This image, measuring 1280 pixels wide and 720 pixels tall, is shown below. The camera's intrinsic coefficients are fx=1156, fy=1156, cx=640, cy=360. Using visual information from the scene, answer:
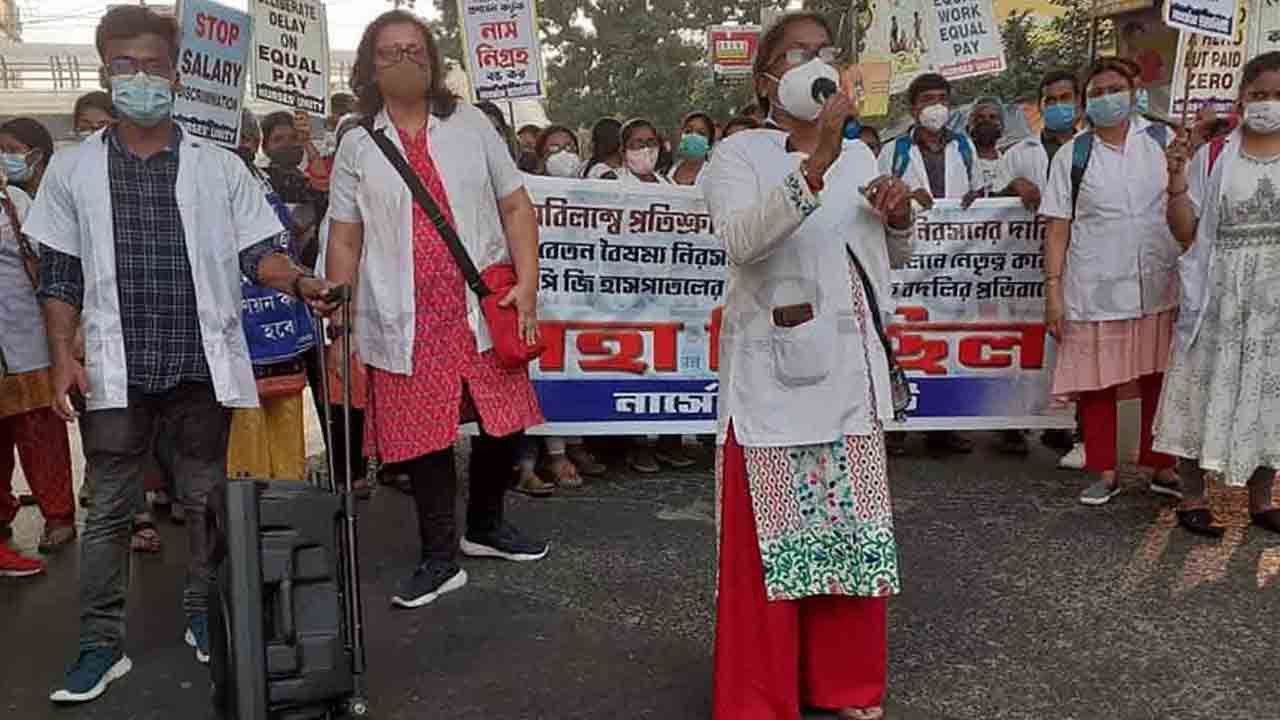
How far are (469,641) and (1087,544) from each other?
2.58 metres

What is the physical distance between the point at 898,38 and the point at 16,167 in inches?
279

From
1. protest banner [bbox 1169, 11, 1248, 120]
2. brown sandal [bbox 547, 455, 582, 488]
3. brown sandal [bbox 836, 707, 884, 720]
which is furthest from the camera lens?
brown sandal [bbox 547, 455, 582, 488]

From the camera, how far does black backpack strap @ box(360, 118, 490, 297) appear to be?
13.5 feet

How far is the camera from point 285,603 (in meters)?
2.84

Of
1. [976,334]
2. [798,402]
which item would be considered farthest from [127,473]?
[976,334]

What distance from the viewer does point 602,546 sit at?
4898mm

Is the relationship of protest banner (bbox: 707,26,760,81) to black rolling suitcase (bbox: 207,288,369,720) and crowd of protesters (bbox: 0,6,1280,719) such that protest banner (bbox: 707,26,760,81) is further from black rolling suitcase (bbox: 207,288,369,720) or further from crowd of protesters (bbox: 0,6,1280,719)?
black rolling suitcase (bbox: 207,288,369,720)

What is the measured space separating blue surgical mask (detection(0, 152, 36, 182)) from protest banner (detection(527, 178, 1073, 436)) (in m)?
2.31

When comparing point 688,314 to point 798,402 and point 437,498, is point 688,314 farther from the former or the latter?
point 798,402

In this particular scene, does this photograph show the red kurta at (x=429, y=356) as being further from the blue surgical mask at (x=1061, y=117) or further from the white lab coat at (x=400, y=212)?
the blue surgical mask at (x=1061, y=117)

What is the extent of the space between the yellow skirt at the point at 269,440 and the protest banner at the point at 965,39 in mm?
5269

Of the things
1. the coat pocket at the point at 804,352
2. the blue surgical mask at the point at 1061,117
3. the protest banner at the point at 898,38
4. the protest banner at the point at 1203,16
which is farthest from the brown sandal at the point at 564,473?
the protest banner at the point at 898,38

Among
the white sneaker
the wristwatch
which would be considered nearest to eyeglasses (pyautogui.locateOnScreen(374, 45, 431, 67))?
the wristwatch

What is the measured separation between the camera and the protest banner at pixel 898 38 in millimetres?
9547
